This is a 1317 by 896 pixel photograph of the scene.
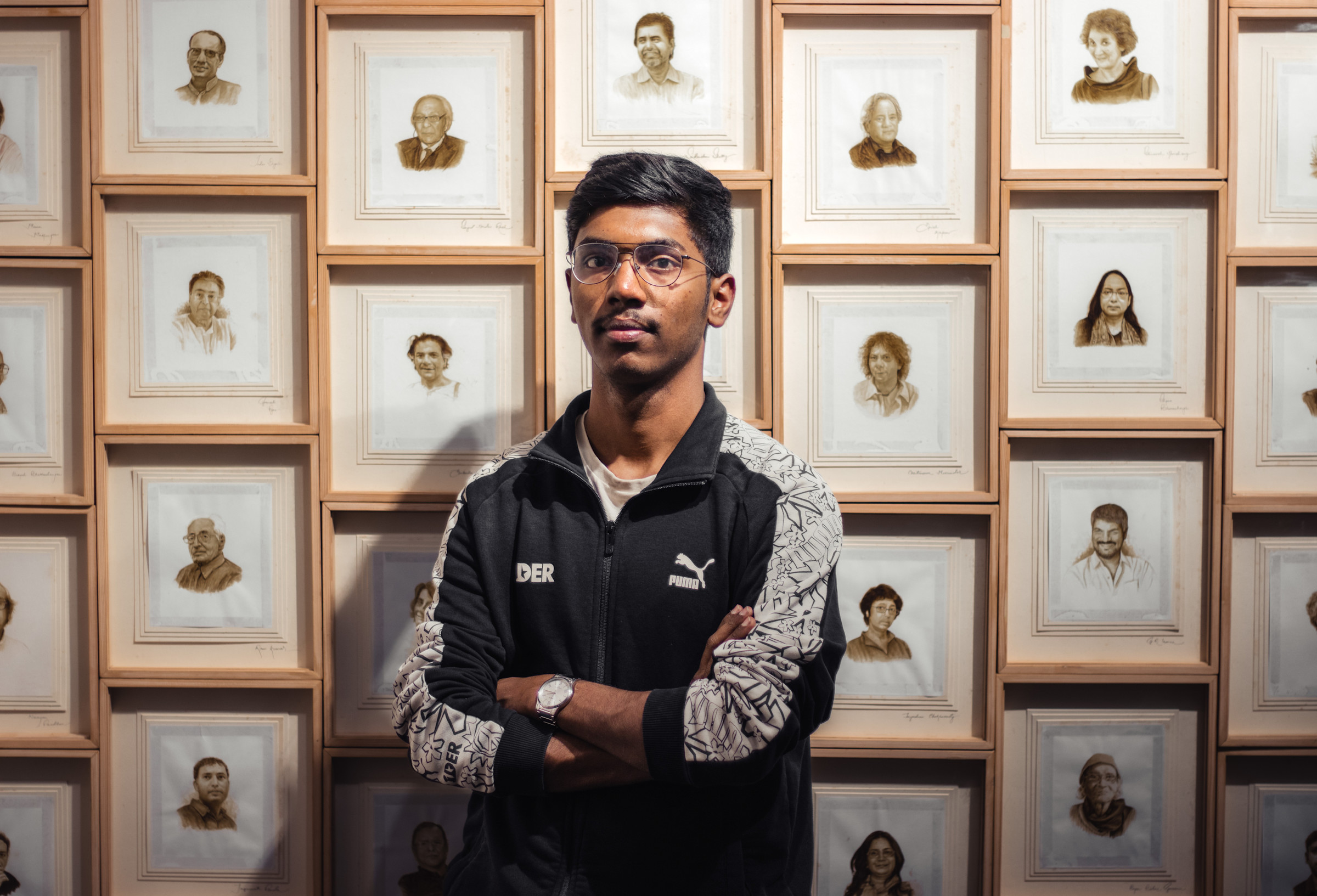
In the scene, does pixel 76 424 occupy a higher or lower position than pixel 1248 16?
lower

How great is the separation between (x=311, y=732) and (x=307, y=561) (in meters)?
0.39

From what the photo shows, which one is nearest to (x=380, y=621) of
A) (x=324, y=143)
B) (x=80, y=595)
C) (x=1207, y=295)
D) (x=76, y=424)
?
(x=80, y=595)

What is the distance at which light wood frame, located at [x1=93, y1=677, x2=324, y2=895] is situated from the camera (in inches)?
71.6

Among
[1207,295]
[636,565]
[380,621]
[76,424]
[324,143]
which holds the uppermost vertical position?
[324,143]

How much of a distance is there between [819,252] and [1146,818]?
4.85ft

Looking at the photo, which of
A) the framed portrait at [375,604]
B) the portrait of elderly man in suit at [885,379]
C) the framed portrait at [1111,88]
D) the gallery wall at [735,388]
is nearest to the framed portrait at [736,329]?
the gallery wall at [735,388]

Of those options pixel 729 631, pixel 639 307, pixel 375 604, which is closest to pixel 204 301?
pixel 375 604

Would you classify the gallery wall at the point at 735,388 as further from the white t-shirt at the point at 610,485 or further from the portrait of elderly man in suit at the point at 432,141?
the white t-shirt at the point at 610,485

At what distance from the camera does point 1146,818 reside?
1.84m

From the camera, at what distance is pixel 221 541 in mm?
1847

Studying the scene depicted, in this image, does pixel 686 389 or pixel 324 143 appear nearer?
pixel 686 389

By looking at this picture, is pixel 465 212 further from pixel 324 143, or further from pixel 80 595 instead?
pixel 80 595

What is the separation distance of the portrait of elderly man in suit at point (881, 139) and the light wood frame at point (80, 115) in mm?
1699

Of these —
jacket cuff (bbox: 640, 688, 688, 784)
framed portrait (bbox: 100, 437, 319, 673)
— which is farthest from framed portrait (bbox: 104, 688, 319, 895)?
jacket cuff (bbox: 640, 688, 688, 784)
